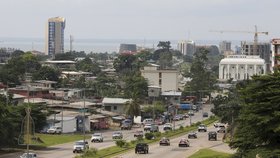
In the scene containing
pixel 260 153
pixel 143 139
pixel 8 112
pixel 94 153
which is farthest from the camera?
pixel 143 139

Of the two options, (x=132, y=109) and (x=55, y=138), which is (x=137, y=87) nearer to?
(x=132, y=109)

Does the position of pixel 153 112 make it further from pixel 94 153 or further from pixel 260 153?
pixel 260 153

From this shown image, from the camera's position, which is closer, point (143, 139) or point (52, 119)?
point (143, 139)

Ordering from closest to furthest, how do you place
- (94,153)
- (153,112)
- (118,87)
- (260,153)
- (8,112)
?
1. (260,153)
2. (94,153)
3. (8,112)
4. (153,112)
5. (118,87)

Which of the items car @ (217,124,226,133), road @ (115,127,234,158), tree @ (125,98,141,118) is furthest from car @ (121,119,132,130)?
road @ (115,127,234,158)

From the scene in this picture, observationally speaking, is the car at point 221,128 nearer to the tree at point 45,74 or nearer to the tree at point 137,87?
the tree at point 137,87

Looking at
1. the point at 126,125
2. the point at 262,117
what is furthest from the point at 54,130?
the point at 262,117

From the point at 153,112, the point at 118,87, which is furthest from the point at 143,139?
the point at 118,87
